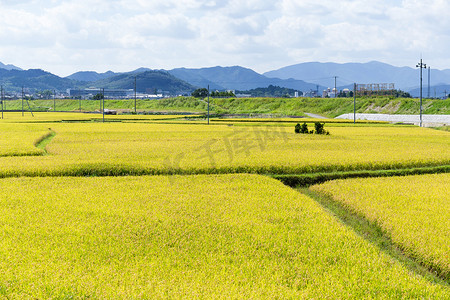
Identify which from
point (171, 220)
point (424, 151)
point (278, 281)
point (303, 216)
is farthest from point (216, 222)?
point (424, 151)

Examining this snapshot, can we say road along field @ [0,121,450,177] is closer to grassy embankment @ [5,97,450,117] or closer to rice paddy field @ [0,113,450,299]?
rice paddy field @ [0,113,450,299]

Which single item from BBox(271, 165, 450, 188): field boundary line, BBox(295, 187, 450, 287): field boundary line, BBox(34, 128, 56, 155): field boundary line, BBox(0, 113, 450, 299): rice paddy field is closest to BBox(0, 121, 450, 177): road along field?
BBox(0, 113, 450, 299): rice paddy field

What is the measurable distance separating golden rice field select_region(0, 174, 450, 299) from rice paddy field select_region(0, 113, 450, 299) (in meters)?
0.03

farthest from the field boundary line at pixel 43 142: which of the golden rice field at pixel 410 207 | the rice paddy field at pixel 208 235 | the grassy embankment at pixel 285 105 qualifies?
the grassy embankment at pixel 285 105

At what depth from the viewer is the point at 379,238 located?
9.49 metres

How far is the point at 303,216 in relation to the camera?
10.3 m

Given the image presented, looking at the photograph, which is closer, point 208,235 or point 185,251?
point 185,251

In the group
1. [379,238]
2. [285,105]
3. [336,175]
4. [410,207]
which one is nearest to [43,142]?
[336,175]

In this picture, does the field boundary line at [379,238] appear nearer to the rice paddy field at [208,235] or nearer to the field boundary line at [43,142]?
the rice paddy field at [208,235]

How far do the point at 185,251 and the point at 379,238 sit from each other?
15.4 ft

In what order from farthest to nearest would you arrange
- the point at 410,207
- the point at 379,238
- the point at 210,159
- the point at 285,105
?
the point at 285,105, the point at 210,159, the point at 410,207, the point at 379,238

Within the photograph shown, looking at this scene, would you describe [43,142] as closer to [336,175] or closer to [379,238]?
[336,175]

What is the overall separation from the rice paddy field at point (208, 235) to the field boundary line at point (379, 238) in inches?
1.6

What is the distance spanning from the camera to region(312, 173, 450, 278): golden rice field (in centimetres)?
822
